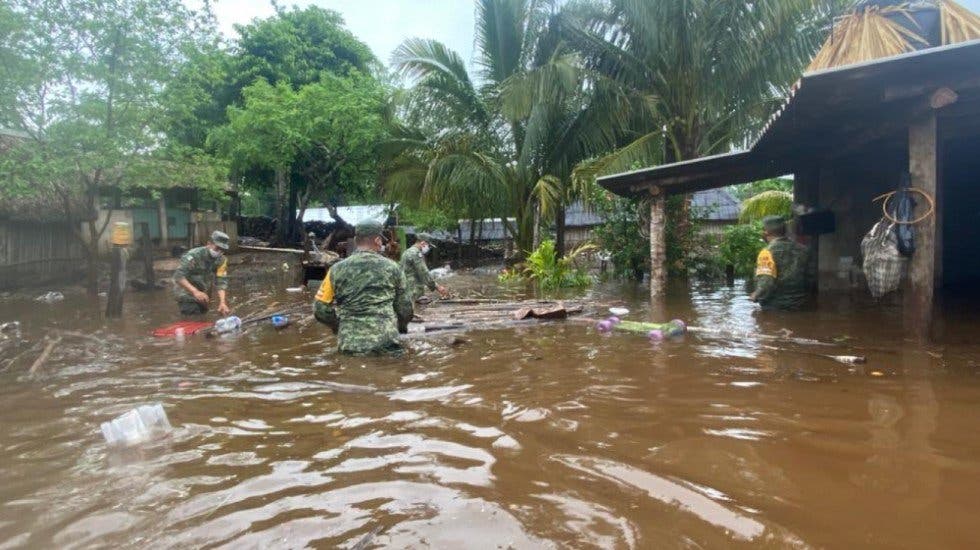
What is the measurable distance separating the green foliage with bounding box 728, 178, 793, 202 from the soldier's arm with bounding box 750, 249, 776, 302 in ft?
35.3

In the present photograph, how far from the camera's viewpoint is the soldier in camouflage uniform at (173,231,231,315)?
8.34 m

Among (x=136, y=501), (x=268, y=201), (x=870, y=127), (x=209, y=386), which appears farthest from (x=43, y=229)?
(x=268, y=201)

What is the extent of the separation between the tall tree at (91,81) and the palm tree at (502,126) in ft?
18.3

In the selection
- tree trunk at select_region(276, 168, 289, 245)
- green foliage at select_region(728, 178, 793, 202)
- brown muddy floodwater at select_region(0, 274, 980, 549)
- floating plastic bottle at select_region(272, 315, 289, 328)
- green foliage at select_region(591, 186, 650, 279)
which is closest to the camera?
brown muddy floodwater at select_region(0, 274, 980, 549)

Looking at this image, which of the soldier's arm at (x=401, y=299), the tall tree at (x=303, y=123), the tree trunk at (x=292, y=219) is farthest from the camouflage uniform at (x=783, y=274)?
the tree trunk at (x=292, y=219)

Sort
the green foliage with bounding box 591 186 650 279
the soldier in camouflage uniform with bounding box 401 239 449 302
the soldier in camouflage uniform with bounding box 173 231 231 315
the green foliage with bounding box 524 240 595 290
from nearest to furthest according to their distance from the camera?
the soldier in camouflage uniform with bounding box 173 231 231 315
the soldier in camouflage uniform with bounding box 401 239 449 302
the green foliage with bounding box 524 240 595 290
the green foliage with bounding box 591 186 650 279

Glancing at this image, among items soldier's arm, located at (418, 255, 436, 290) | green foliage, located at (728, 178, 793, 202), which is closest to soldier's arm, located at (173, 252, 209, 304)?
soldier's arm, located at (418, 255, 436, 290)

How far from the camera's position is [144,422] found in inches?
140

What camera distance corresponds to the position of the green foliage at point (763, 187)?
21.7m

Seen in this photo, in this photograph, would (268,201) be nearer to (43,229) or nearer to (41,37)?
(43,229)

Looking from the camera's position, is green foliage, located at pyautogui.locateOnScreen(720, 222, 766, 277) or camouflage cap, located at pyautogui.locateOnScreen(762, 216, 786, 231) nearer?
camouflage cap, located at pyautogui.locateOnScreen(762, 216, 786, 231)

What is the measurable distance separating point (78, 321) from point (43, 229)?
8978 millimetres

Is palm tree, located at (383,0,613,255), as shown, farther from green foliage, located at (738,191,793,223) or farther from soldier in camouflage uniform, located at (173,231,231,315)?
soldier in camouflage uniform, located at (173,231,231,315)


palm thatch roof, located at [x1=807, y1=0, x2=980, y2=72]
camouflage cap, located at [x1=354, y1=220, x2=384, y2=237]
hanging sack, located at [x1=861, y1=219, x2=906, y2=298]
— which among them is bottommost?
hanging sack, located at [x1=861, y1=219, x2=906, y2=298]
